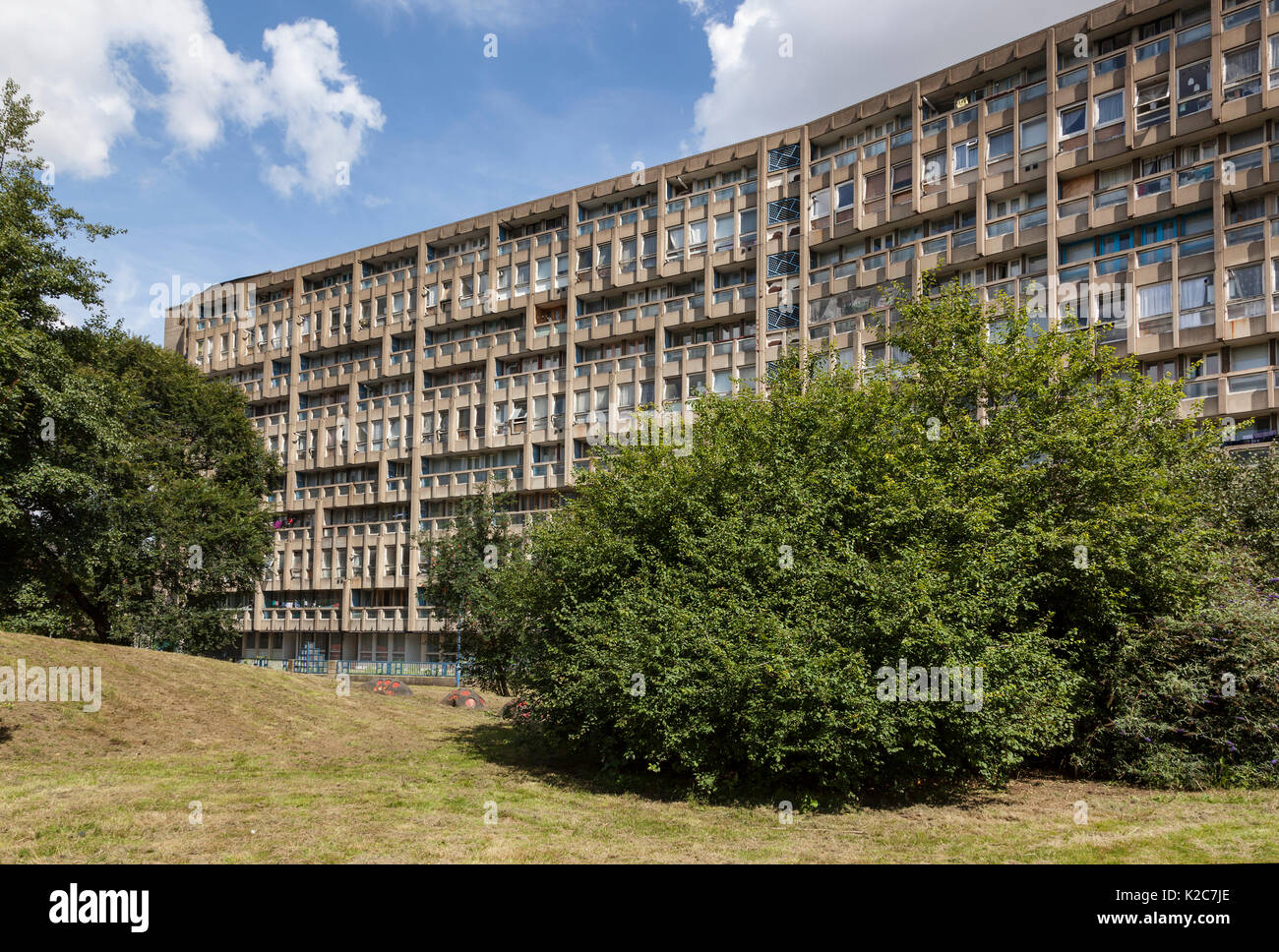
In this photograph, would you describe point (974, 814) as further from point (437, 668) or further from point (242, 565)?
point (437, 668)

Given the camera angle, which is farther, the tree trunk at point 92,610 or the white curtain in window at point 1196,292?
the white curtain in window at point 1196,292

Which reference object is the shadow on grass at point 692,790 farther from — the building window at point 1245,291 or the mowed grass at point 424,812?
the building window at point 1245,291

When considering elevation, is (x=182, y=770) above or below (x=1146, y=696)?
below

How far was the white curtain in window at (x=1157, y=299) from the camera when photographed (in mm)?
40656

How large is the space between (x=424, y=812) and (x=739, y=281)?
47005 mm

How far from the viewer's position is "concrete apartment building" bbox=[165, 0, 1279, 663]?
40.2 m

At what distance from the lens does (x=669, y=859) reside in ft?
38.5

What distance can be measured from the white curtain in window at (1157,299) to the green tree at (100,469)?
40760 mm

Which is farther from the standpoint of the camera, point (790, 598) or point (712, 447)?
point (712, 447)

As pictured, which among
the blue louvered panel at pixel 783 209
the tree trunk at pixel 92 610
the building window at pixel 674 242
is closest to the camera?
the tree trunk at pixel 92 610

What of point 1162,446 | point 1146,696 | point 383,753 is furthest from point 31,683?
point 1162,446

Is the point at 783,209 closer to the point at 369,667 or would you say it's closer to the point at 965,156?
the point at 965,156

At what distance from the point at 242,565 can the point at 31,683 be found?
24086mm

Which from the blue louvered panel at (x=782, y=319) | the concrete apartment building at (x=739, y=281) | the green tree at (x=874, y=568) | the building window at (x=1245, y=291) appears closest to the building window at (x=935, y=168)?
the concrete apartment building at (x=739, y=281)
